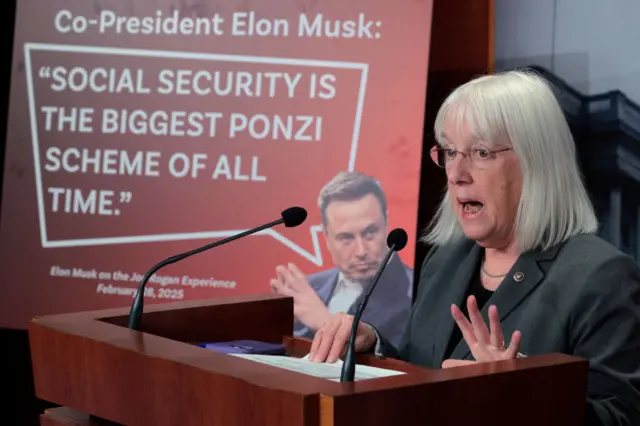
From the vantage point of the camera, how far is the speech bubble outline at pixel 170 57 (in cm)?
426

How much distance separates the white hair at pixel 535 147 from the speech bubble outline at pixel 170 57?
1.89m

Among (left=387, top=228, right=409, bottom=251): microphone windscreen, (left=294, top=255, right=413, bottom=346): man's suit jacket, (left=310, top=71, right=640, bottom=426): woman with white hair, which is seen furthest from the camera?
(left=294, top=255, right=413, bottom=346): man's suit jacket

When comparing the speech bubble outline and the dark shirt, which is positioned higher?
the speech bubble outline

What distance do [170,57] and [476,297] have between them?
2.53 m

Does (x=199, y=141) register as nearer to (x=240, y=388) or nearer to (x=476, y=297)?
(x=476, y=297)

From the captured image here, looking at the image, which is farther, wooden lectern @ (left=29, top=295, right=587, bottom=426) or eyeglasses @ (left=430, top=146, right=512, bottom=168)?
eyeglasses @ (left=430, top=146, right=512, bottom=168)

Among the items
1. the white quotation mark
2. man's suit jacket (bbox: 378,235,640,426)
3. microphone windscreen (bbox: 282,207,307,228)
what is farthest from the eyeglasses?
the white quotation mark

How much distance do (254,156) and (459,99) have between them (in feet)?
7.11

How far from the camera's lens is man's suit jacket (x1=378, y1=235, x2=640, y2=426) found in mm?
1981

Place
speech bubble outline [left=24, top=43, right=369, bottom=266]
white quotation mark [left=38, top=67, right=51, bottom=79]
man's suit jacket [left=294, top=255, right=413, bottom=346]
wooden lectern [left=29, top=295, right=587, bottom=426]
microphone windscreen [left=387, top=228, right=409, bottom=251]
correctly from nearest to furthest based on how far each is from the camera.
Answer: wooden lectern [left=29, top=295, right=587, bottom=426] → microphone windscreen [left=387, top=228, right=409, bottom=251] → man's suit jacket [left=294, top=255, right=413, bottom=346] → speech bubble outline [left=24, top=43, right=369, bottom=266] → white quotation mark [left=38, top=67, right=51, bottom=79]

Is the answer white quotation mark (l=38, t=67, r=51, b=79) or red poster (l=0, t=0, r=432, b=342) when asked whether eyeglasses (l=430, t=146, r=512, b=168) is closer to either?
red poster (l=0, t=0, r=432, b=342)

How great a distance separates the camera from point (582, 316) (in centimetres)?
213

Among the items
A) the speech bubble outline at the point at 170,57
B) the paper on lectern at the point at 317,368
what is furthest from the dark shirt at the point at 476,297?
the speech bubble outline at the point at 170,57

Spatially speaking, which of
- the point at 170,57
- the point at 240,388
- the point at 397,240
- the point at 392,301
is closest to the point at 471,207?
the point at 397,240
